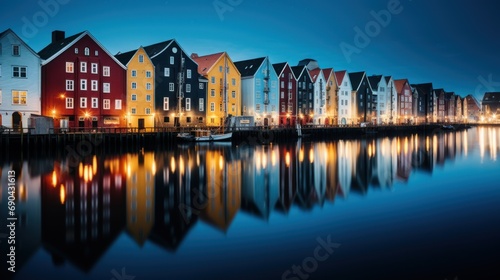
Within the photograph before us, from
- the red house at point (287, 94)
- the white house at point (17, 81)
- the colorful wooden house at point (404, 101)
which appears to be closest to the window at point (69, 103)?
the white house at point (17, 81)

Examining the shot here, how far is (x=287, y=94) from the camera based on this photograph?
82.6m

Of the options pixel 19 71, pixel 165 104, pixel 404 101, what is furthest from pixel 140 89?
pixel 404 101

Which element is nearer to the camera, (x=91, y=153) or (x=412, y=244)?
(x=412, y=244)

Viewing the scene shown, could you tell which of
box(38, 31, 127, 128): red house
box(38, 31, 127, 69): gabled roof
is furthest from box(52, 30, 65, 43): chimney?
box(38, 31, 127, 69): gabled roof

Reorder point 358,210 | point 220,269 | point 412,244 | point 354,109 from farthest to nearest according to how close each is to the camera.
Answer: point 354,109 < point 358,210 < point 412,244 < point 220,269

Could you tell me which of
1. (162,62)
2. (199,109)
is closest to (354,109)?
(199,109)

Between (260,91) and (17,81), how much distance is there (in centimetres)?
4093

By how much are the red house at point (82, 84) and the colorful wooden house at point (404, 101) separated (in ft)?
Result: 296

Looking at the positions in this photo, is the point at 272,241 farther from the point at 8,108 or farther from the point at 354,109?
the point at 354,109

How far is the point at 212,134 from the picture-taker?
60.8 m

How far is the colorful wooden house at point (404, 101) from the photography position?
405 feet

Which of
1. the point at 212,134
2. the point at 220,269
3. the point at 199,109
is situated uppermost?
the point at 199,109

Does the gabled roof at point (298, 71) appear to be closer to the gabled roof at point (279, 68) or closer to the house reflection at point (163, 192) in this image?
the gabled roof at point (279, 68)

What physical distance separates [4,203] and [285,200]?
522 inches
